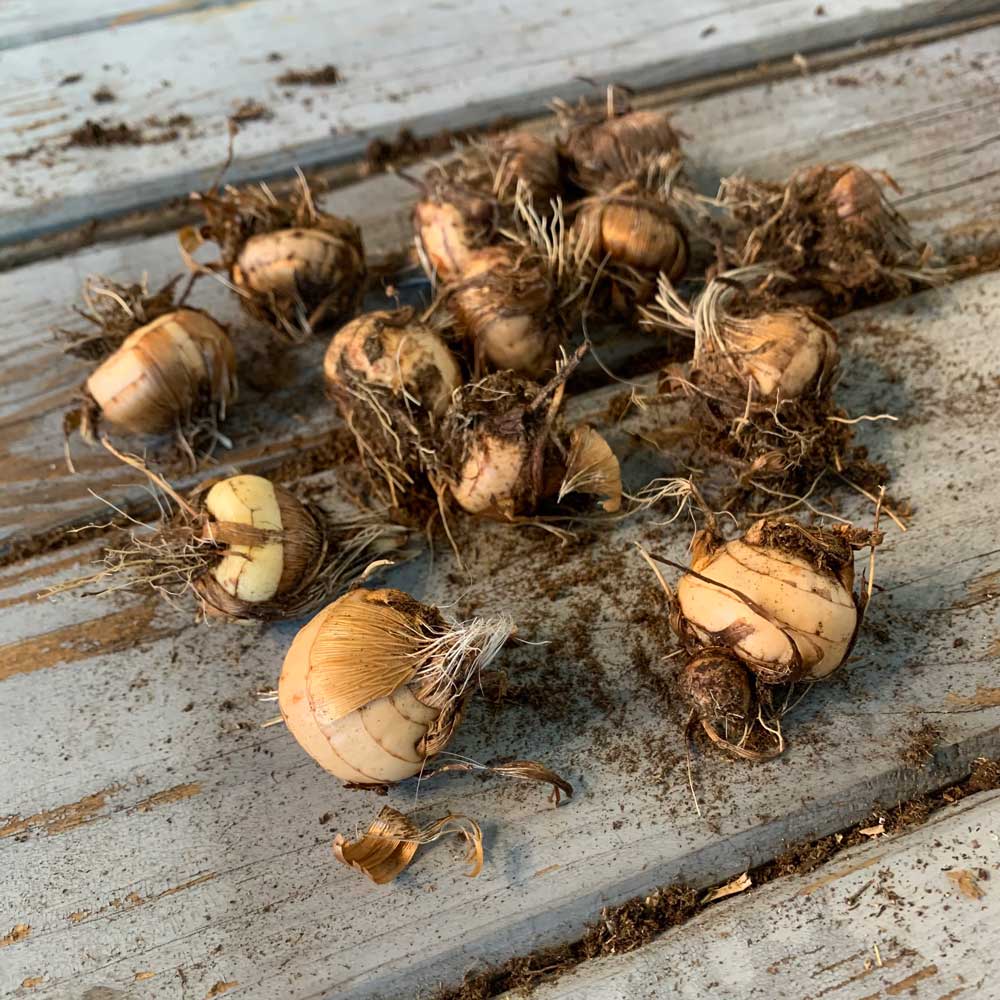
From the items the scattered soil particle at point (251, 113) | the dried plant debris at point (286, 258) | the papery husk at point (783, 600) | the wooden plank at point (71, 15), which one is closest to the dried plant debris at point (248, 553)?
the dried plant debris at point (286, 258)

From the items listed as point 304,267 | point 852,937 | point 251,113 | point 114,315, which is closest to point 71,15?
point 251,113

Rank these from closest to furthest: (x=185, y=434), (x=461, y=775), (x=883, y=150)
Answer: (x=461, y=775) < (x=185, y=434) < (x=883, y=150)

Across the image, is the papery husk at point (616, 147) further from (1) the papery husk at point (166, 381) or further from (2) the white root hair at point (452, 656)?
(2) the white root hair at point (452, 656)

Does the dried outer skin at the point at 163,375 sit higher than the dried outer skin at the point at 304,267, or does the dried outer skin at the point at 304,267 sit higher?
the dried outer skin at the point at 304,267

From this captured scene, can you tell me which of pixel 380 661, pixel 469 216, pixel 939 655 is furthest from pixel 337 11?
pixel 939 655

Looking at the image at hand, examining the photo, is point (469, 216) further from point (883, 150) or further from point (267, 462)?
point (883, 150)

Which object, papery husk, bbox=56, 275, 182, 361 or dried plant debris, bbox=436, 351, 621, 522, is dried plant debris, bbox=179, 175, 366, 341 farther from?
dried plant debris, bbox=436, 351, 621, 522
